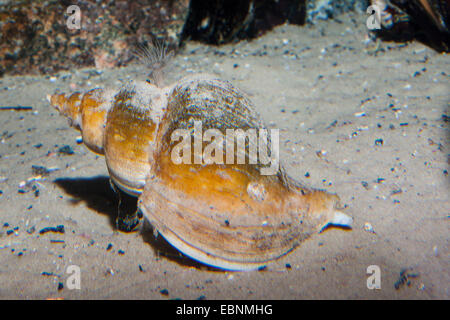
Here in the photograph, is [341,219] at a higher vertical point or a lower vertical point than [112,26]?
higher

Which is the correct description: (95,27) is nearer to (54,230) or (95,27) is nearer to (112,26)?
(112,26)

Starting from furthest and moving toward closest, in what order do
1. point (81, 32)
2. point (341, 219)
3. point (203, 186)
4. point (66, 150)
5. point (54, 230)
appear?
point (81, 32) → point (66, 150) → point (54, 230) → point (341, 219) → point (203, 186)

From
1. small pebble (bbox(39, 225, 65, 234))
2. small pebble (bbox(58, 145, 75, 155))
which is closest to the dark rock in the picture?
small pebble (bbox(58, 145, 75, 155))

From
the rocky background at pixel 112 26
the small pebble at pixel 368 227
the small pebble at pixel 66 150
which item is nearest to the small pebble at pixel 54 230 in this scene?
the small pebble at pixel 66 150

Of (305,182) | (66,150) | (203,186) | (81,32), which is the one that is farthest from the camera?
(81,32)

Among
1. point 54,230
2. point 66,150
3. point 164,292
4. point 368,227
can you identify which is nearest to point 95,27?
point 66,150

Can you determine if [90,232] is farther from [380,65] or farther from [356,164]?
[380,65]
